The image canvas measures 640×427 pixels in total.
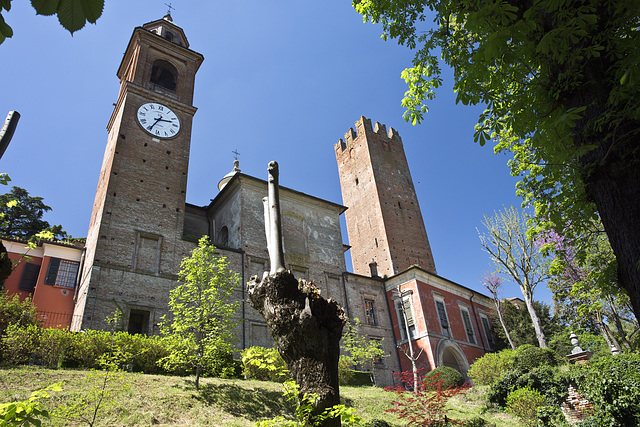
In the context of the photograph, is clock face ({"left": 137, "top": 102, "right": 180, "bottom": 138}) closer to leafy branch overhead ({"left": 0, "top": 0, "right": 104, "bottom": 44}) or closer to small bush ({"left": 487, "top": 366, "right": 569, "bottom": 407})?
small bush ({"left": 487, "top": 366, "right": 569, "bottom": 407})

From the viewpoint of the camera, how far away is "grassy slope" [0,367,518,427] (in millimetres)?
9023

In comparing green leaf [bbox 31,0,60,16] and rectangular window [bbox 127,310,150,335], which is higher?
rectangular window [bbox 127,310,150,335]

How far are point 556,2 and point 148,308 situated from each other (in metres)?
18.4

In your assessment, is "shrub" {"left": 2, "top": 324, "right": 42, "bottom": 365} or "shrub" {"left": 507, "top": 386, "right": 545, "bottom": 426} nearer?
"shrub" {"left": 2, "top": 324, "right": 42, "bottom": 365}

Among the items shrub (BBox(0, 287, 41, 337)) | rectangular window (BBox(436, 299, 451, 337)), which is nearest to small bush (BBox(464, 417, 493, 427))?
rectangular window (BBox(436, 299, 451, 337))

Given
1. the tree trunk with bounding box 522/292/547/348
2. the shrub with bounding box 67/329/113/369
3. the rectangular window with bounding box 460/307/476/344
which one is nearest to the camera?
the shrub with bounding box 67/329/113/369

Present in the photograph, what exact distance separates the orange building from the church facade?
650 millimetres

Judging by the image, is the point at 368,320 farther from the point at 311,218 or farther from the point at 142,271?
the point at 142,271

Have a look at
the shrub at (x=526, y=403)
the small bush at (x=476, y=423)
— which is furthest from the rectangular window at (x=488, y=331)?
the small bush at (x=476, y=423)

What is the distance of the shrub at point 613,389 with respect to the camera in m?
11.5

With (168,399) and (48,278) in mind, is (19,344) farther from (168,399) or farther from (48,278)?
(48,278)

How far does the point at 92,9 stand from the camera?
1.81 metres

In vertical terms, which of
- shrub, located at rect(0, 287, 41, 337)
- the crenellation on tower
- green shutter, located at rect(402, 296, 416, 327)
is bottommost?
shrub, located at rect(0, 287, 41, 337)

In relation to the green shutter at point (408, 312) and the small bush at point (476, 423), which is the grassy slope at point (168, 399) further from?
the green shutter at point (408, 312)
